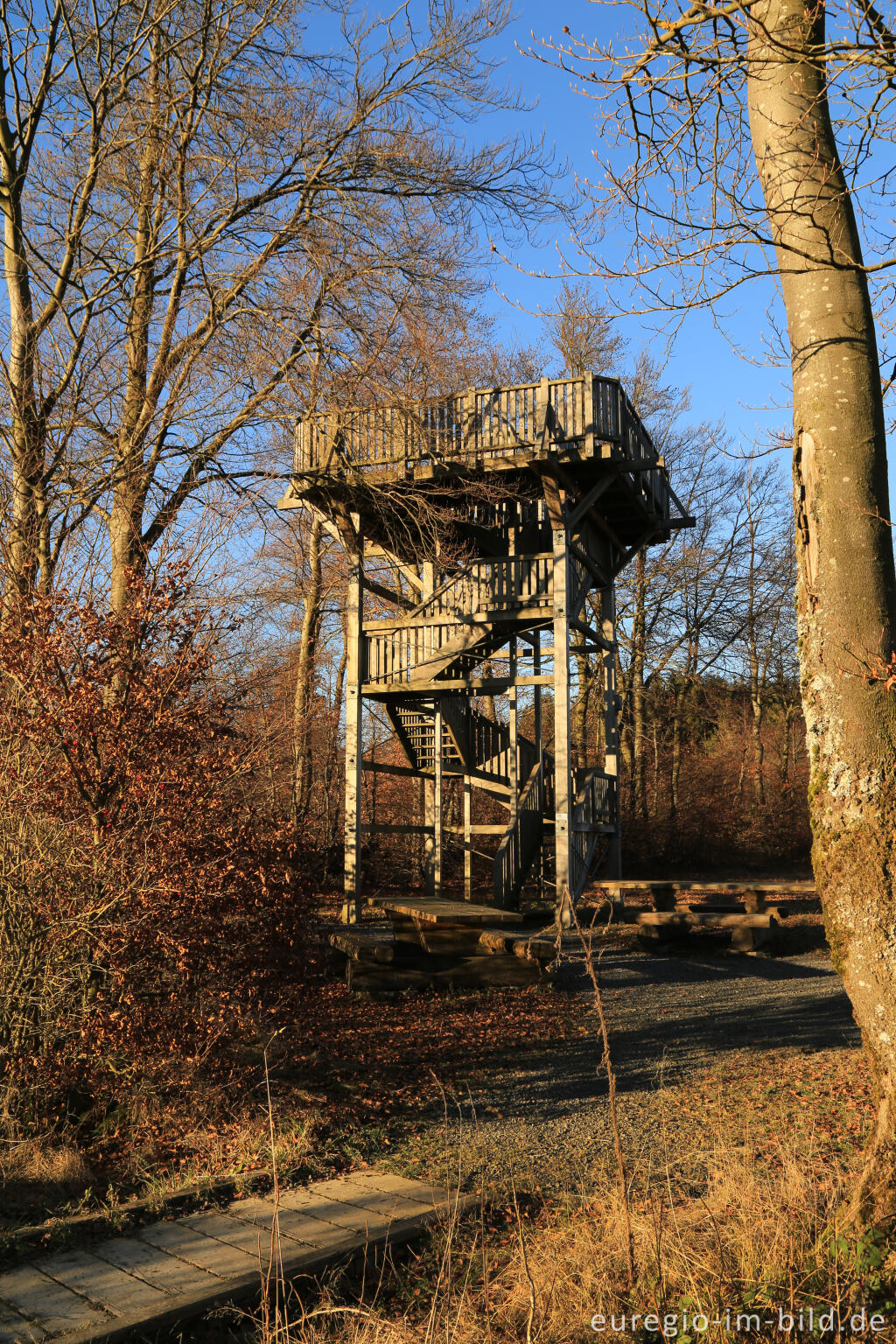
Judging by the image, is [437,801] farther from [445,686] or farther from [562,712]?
[562,712]

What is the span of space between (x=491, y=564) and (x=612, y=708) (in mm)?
3879

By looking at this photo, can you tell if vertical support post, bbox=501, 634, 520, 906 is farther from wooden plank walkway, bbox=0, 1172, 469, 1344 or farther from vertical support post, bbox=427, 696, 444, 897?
wooden plank walkway, bbox=0, 1172, 469, 1344

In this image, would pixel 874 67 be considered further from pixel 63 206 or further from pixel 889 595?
pixel 63 206

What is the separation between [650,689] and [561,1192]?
2694cm

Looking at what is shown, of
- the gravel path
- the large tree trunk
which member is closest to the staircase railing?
the gravel path

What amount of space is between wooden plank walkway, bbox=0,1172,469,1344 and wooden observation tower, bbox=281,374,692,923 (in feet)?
24.5

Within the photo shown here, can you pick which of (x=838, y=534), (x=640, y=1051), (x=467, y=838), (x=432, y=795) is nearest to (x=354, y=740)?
(x=432, y=795)

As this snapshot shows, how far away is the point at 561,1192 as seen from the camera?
4.87m

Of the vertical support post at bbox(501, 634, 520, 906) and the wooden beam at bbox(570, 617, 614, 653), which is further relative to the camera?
the vertical support post at bbox(501, 634, 520, 906)

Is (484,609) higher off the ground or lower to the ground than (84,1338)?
higher

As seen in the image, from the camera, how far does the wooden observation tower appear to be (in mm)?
13930

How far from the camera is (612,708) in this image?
17.8m

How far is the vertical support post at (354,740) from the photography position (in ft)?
48.4

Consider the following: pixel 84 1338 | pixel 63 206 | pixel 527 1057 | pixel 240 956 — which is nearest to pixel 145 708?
pixel 240 956
